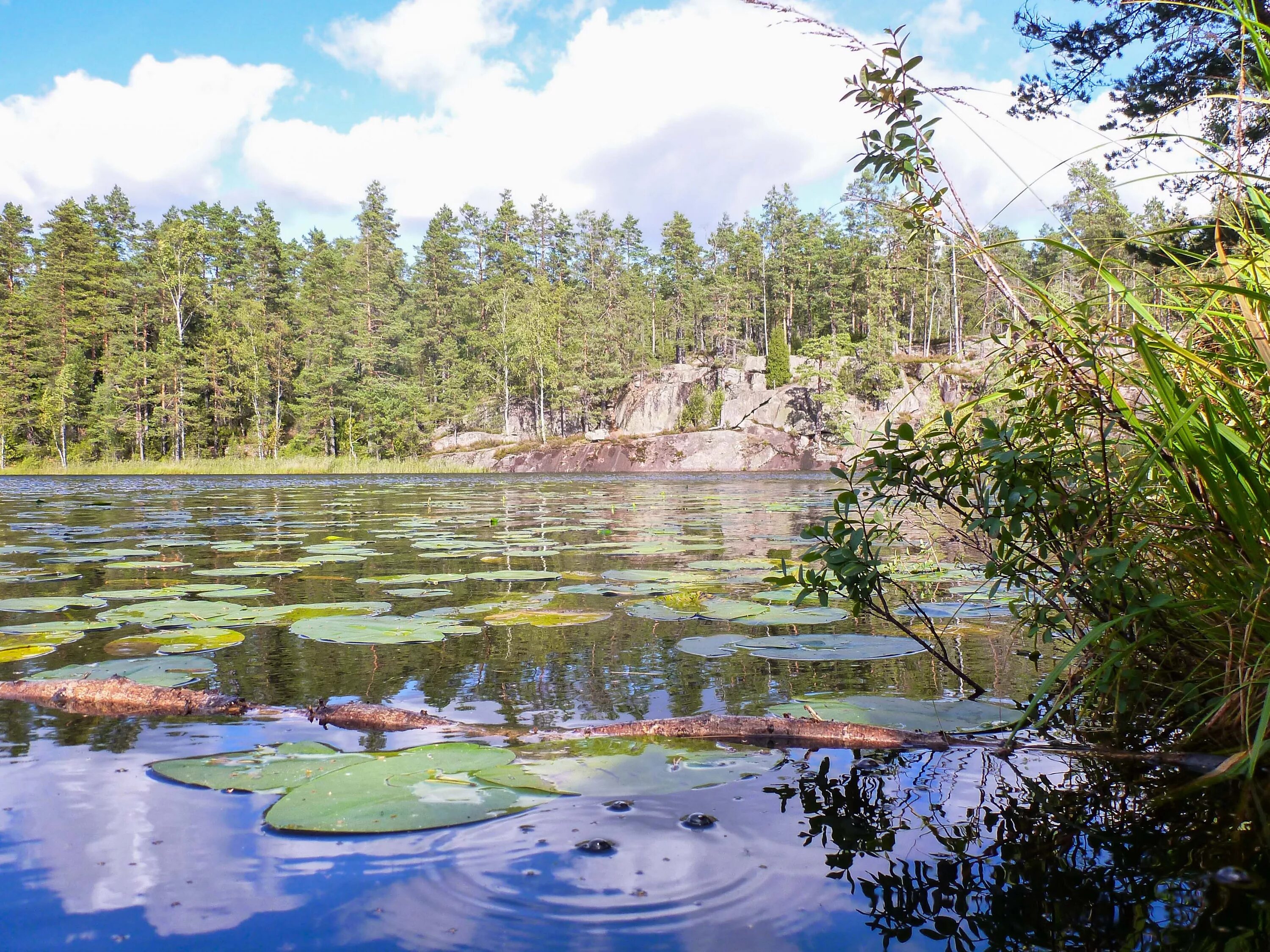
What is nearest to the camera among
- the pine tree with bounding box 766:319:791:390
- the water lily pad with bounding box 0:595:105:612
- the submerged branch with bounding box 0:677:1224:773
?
the submerged branch with bounding box 0:677:1224:773

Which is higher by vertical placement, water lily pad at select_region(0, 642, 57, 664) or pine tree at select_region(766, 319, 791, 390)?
pine tree at select_region(766, 319, 791, 390)

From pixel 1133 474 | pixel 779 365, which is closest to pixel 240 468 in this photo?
pixel 779 365

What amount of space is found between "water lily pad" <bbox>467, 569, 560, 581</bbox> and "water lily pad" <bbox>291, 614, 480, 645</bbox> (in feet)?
4.62

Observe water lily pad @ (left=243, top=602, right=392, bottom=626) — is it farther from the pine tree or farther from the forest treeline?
the pine tree

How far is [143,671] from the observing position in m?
2.91

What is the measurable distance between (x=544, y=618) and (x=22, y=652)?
2.34 metres

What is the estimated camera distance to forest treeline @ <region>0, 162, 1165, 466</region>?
4550cm

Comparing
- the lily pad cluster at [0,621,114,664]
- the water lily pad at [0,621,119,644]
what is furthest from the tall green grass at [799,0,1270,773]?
the water lily pad at [0,621,119,644]

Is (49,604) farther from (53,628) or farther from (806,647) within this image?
(806,647)

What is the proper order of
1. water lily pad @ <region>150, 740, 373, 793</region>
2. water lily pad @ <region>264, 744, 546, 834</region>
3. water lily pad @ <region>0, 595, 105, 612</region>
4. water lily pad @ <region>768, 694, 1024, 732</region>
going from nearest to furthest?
water lily pad @ <region>264, 744, 546, 834</region>, water lily pad @ <region>150, 740, 373, 793</region>, water lily pad @ <region>768, 694, 1024, 732</region>, water lily pad @ <region>0, 595, 105, 612</region>

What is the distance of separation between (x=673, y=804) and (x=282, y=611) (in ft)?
10.5

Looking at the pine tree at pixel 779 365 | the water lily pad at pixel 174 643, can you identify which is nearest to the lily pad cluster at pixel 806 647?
the water lily pad at pixel 174 643

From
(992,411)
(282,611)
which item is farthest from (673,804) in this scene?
(282,611)

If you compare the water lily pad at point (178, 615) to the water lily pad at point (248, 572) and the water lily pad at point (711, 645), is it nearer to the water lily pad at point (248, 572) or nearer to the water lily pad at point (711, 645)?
the water lily pad at point (248, 572)
